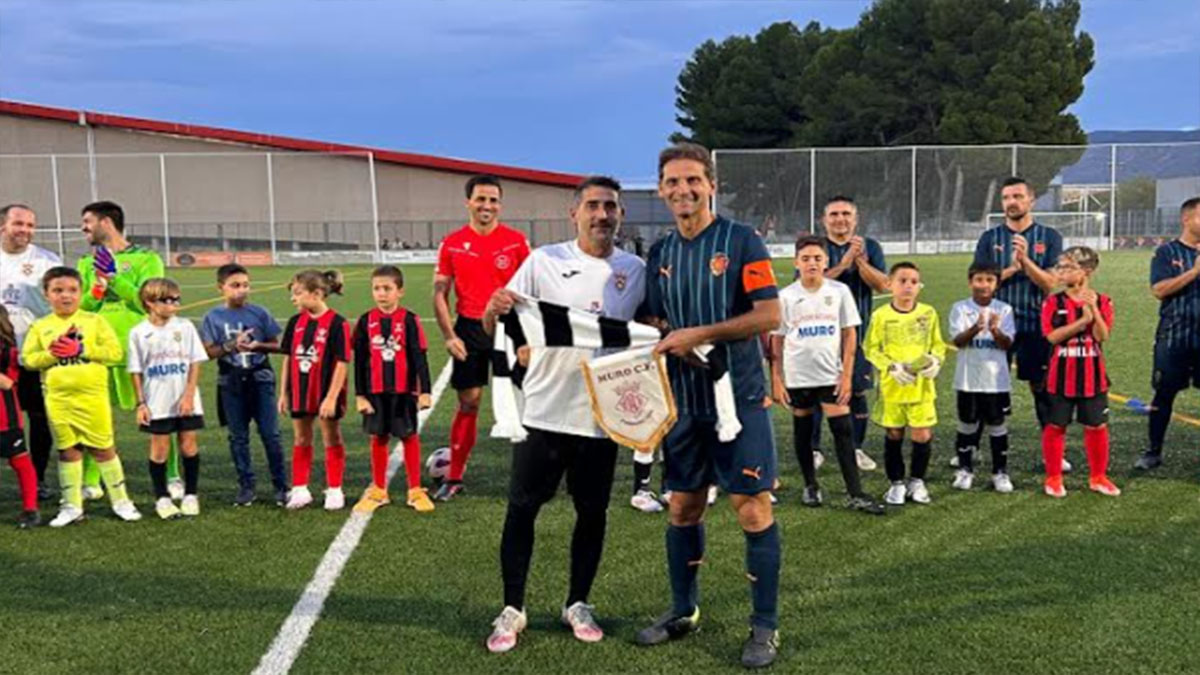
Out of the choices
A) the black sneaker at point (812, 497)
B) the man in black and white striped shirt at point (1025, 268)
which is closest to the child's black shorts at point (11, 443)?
the black sneaker at point (812, 497)

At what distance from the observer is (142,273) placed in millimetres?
6320

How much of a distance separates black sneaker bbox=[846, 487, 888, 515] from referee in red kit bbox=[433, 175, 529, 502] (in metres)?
2.36

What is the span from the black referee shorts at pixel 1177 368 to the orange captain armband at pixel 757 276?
4585mm

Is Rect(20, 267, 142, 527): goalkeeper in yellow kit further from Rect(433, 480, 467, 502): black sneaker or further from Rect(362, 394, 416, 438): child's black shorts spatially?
Rect(433, 480, 467, 502): black sneaker

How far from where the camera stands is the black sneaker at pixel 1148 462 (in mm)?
6586

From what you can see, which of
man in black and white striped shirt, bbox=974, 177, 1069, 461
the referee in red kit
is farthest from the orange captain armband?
man in black and white striped shirt, bbox=974, 177, 1069, 461

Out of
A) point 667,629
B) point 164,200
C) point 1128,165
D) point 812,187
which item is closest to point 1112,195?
point 1128,165

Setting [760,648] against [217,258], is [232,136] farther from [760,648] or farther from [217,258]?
[760,648]

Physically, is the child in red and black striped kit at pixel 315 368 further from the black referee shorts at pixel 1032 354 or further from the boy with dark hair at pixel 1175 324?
the boy with dark hair at pixel 1175 324

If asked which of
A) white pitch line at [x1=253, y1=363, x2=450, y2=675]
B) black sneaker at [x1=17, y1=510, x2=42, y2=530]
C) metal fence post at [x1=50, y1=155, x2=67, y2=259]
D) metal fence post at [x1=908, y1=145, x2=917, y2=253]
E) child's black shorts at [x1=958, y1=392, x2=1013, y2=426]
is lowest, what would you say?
white pitch line at [x1=253, y1=363, x2=450, y2=675]

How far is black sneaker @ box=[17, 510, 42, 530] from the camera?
5.68m

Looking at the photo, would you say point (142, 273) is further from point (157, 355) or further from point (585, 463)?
point (585, 463)

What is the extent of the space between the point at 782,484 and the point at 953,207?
27944 millimetres

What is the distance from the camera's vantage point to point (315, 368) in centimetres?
597
